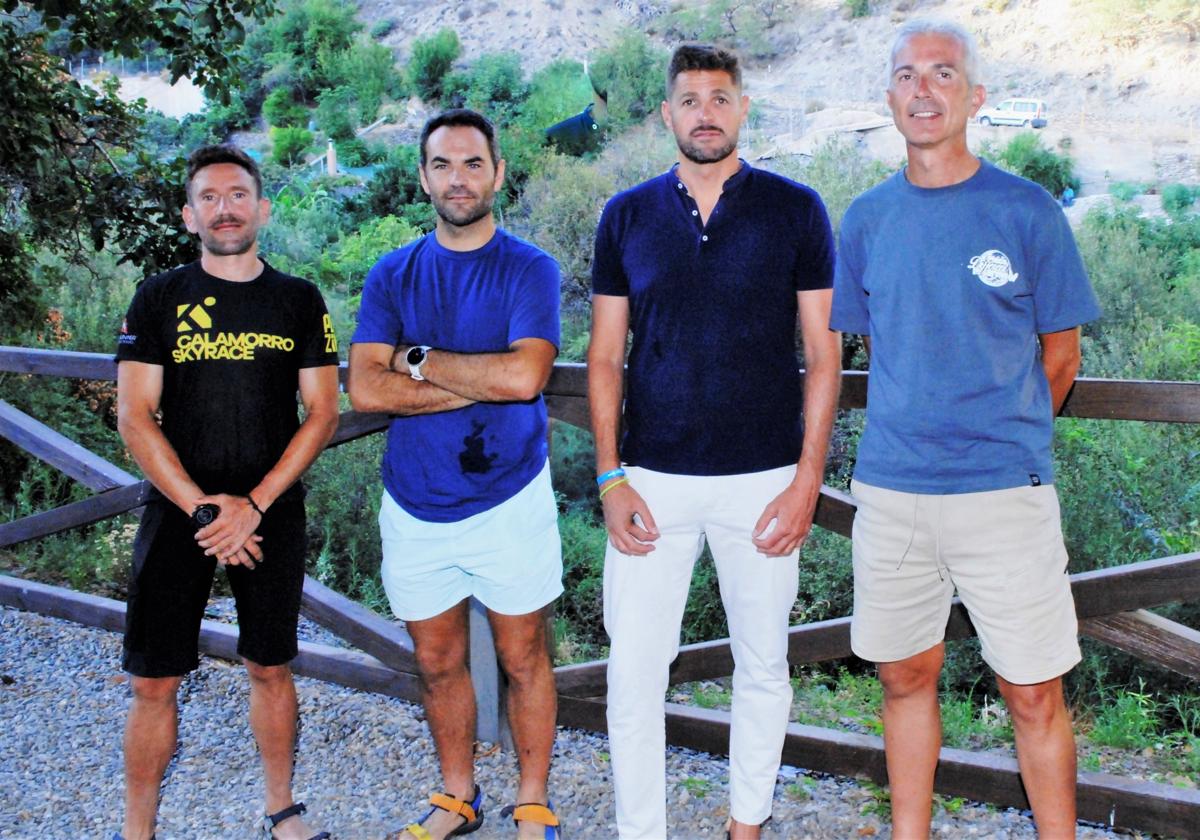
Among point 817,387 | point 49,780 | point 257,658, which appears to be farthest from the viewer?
point 49,780

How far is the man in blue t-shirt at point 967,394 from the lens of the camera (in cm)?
197

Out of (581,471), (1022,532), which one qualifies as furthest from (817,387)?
(581,471)

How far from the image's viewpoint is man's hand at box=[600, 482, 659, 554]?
2.24m

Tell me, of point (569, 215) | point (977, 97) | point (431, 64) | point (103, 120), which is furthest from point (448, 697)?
point (431, 64)

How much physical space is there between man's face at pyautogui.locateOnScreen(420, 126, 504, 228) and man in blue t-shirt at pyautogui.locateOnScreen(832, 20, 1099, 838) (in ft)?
2.58

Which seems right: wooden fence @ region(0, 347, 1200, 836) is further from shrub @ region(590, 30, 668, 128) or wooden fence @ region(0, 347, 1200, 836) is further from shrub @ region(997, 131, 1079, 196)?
shrub @ region(590, 30, 668, 128)

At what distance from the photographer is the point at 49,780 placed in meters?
2.99

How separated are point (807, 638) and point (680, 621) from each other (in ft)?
1.94

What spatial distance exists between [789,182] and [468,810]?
1.62 metres

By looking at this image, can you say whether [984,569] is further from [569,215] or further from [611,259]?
[569,215]

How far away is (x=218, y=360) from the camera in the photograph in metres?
2.30

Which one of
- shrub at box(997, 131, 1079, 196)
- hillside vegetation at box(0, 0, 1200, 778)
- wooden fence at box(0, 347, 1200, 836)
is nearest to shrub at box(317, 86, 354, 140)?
hillside vegetation at box(0, 0, 1200, 778)

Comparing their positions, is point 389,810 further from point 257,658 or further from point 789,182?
point 789,182

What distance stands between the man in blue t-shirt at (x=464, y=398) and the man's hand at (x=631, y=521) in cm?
21
